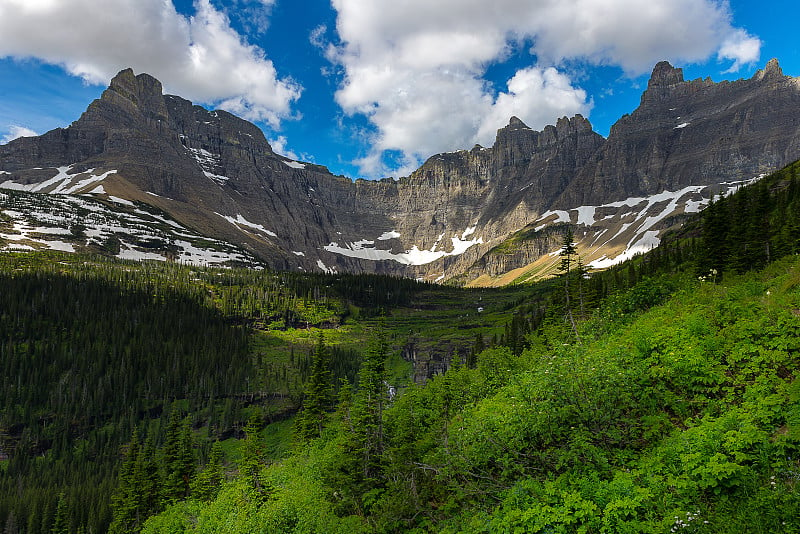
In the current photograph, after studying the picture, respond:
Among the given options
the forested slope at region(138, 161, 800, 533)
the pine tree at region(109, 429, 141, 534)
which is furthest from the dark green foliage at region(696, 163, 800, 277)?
the pine tree at region(109, 429, 141, 534)

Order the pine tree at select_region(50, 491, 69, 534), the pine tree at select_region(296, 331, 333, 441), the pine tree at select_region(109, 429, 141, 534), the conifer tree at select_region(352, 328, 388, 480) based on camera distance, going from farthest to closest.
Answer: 1. the pine tree at select_region(50, 491, 69, 534)
2. the pine tree at select_region(109, 429, 141, 534)
3. the pine tree at select_region(296, 331, 333, 441)
4. the conifer tree at select_region(352, 328, 388, 480)

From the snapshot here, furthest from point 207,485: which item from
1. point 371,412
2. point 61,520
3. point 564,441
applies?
point 564,441

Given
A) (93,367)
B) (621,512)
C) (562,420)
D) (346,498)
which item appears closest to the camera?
(621,512)

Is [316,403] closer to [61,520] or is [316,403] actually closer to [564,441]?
[564,441]

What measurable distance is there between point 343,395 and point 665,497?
106 ft

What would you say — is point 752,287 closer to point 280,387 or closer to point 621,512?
point 621,512

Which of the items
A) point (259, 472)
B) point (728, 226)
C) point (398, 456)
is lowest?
point (259, 472)

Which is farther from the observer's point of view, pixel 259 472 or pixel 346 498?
pixel 259 472

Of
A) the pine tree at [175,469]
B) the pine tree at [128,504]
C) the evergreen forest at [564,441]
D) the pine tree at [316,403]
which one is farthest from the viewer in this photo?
the pine tree at [128,504]

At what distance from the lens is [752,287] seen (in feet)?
65.0

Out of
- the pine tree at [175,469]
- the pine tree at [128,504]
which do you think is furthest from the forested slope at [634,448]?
the pine tree at [128,504]

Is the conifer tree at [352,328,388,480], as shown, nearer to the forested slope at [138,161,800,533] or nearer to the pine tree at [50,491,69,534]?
the forested slope at [138,161,800,533]

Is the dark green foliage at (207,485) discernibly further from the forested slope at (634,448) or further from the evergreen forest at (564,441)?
the forested slope at (634,448)

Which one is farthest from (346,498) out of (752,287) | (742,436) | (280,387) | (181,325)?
(181,325)
